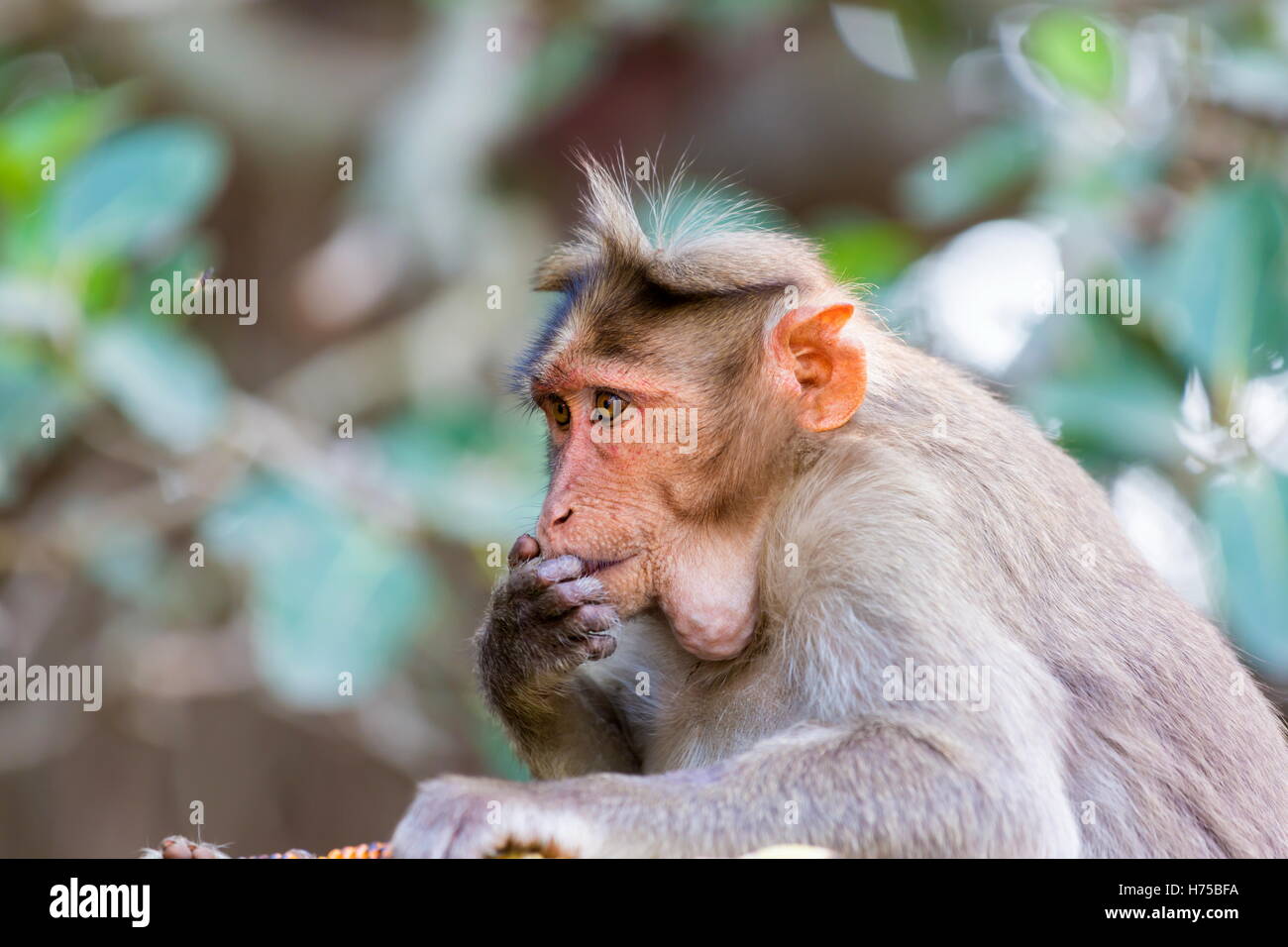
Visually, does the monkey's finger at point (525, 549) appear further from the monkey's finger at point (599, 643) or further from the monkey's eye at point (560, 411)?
the monkey's eye at point (560, 411)

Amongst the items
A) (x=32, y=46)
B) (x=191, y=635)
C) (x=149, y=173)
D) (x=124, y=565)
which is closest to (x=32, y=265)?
(x=149, y=173)

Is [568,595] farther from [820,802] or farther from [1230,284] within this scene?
[1230,284]

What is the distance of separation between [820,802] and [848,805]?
0.25 feet

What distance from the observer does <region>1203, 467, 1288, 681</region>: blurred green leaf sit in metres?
6.26

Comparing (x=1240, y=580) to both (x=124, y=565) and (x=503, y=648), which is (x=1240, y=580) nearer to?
(x=503, y=648)

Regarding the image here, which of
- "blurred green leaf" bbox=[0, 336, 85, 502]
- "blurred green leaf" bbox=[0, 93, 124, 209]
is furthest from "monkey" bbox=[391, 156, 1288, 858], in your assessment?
"blurred green leaf" bbox=[0, 93, 124, 209]

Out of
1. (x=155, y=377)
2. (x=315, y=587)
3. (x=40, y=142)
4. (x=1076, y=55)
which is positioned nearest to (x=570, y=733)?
(x=315, y=587)

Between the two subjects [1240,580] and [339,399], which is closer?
[1240,580]

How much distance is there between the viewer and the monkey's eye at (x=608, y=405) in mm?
4914

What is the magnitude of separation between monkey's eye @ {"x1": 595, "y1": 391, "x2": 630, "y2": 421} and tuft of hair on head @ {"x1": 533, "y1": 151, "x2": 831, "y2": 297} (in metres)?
0.42

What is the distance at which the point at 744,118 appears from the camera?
11.3 metres

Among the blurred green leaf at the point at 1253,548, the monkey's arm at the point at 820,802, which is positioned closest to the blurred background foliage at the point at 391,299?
the blurred green leaf at the point at 1253,548

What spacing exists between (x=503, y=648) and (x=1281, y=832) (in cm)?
264

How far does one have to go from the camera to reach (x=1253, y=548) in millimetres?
6414
